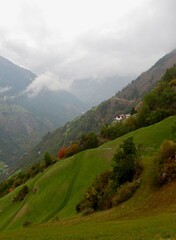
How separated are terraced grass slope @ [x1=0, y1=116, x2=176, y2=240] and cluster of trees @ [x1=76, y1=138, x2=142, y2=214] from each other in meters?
1.79

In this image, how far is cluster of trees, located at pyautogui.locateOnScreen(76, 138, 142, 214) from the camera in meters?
54.1

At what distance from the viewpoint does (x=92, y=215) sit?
170 feet

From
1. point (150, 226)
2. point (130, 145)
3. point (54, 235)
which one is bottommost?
point (150, 226)

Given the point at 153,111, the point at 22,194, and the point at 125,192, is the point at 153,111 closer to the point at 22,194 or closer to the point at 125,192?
the point at 22,194

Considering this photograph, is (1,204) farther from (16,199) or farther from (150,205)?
(150,205)

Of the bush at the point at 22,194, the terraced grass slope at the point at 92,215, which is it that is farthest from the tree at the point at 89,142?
the bush at the point at 22,194

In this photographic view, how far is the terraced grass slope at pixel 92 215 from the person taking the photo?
3525 cm

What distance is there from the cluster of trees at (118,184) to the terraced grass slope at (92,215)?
179cm

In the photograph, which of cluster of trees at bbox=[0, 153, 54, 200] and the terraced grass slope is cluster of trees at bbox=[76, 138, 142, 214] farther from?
cluster of trees at bbox=[0, 153, 54, 200]

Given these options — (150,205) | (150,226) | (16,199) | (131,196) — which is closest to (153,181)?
(131,196)

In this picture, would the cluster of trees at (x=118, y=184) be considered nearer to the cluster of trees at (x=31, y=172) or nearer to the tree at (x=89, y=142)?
the cluster of trees at (x=31, y=172)

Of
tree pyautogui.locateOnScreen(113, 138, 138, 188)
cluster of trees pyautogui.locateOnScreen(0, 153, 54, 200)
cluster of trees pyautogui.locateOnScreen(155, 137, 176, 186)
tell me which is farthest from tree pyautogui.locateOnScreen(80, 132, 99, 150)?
cluster of trees pyautogui.locateOnScreen(155, 137, 176, 186)

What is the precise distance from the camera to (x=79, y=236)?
3550 cm

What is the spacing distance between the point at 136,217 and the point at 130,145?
2194 cm
